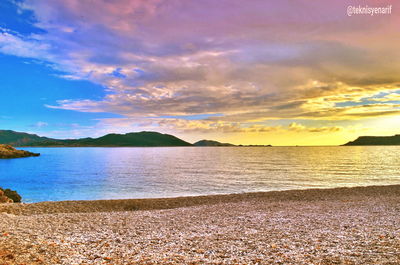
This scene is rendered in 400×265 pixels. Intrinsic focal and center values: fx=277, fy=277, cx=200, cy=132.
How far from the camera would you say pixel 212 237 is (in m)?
11.9

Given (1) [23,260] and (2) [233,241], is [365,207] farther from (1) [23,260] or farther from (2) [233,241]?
(1) [23,260]

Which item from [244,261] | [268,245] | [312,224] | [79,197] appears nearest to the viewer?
[244,261]

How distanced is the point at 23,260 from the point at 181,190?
27924 millimetres

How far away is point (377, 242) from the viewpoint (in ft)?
36.0

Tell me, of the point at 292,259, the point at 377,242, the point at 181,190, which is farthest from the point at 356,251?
the point at 181,190

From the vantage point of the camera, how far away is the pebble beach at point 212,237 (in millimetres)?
9367

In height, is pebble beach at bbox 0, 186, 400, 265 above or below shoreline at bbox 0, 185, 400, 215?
above

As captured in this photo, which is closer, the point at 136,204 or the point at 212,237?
the point at 212,237

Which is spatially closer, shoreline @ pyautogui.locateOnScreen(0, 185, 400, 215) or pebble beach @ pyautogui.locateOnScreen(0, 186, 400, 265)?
pebble beach @ pyautogui.locateOnScreen(0, 186, 400, 265)

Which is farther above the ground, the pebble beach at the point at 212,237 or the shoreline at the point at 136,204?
the pebble beach at the point at 212,237

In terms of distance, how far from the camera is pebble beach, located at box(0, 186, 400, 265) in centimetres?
937

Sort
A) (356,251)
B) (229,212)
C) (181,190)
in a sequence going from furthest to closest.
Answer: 1. (181,190)
2. (229,212)
3. (356,251)

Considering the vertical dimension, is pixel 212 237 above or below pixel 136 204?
above

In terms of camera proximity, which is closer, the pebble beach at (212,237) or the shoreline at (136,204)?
the pebble beach at (212,237)
